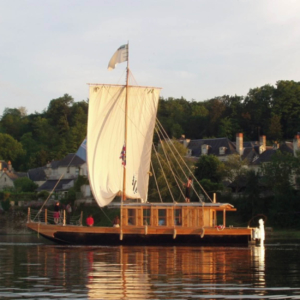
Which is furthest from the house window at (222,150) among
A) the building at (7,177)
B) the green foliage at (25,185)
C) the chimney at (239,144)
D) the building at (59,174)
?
the building at (7,177)

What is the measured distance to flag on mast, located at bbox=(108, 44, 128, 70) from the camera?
170 feet

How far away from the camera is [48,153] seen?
135 meters

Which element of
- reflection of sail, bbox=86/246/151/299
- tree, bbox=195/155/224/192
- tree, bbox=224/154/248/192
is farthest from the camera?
tree, bbox=224/154/248/192

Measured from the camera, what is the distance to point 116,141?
→ 49.3m

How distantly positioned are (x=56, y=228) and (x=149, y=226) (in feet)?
19.4

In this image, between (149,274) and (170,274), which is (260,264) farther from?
(149,274)

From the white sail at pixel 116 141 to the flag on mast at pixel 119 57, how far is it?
2674mm

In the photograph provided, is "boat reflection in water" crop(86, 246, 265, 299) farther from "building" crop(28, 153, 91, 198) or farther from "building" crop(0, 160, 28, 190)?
"building" crop(0, 160, 28, 190)

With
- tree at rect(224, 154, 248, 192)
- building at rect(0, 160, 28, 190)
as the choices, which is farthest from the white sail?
building at rect(0, 160, 28, 190)

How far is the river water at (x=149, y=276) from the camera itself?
19.5 metres

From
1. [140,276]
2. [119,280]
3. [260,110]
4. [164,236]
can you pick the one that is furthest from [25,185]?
[119,280]

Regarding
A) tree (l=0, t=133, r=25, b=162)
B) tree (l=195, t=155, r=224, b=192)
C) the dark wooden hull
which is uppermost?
tree (l=0, t=133, r=25, b=162)

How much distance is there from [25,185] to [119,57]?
57.1 metres

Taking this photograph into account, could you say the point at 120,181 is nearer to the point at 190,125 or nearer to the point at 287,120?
the point at 287,120
